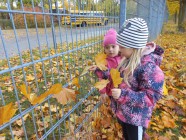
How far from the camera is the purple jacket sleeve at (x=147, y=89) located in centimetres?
131

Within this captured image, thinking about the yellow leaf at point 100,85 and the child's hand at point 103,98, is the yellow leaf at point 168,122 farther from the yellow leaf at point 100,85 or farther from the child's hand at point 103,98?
the yellow leaf at point 100,85

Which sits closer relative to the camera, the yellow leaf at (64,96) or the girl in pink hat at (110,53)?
the yellow leaf at (64,96)

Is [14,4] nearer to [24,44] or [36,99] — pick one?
[24,44]

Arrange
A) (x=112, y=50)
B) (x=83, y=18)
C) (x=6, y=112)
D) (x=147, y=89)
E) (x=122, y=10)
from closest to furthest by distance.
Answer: (x=6, y=112) < (x=147, y=89) < (x=83, y=18) < (x=112, y=50) < (x=122, y=10)

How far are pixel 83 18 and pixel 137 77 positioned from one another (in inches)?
28.1

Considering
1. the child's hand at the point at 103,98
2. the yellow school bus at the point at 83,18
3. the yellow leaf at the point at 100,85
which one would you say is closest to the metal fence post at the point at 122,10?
the yellow school bus at the point at 83,18

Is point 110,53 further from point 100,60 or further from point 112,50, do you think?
point 100,60

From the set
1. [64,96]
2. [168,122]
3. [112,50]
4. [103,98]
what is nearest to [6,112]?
[64,96]

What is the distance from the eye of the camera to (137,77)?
1428 millimetres

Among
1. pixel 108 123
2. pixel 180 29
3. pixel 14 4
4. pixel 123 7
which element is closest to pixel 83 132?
pixel 108 123

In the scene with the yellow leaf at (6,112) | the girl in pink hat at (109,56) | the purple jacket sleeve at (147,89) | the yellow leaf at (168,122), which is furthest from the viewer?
the yellow leaf at (168,122)

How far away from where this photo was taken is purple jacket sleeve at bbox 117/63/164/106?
131 cm

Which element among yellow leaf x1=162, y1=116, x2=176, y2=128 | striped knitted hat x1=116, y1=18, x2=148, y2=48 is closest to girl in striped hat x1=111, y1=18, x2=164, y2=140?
striped knitted hat x1=116, y1=18, x2=148, y2=48

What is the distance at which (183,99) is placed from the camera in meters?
2.79
